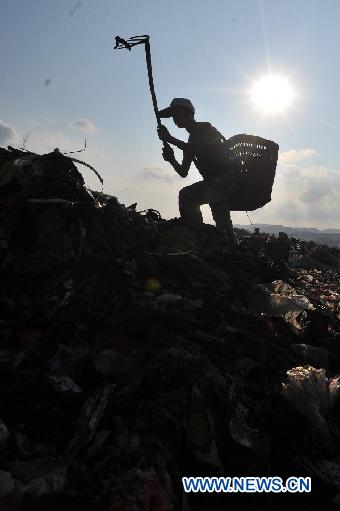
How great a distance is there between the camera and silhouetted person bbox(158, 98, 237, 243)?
5836mm

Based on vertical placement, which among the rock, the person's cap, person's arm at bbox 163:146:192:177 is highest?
the person's cap

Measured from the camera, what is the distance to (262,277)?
513 cm

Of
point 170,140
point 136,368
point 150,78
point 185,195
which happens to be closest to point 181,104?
point 170,140

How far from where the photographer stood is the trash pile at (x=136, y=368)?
2047mm

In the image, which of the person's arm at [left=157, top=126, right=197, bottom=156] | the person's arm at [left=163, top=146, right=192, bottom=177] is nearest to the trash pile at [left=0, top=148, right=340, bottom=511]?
the person's arm at [left=163, top=146, right=192, bottom=177]

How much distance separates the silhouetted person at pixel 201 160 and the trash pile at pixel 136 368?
1170mm

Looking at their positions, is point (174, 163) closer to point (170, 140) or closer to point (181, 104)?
point (170, 140)

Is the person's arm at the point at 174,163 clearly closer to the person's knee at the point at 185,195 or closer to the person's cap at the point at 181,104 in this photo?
the person's knee at the point at 185,195

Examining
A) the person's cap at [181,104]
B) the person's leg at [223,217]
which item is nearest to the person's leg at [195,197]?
the person's leg at [223,217]

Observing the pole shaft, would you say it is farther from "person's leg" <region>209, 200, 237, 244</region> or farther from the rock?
the rock

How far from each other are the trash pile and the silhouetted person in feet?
3.84

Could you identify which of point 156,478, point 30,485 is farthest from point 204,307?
point 30,485

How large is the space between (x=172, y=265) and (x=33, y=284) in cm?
155

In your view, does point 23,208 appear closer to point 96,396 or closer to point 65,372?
point 65,372
